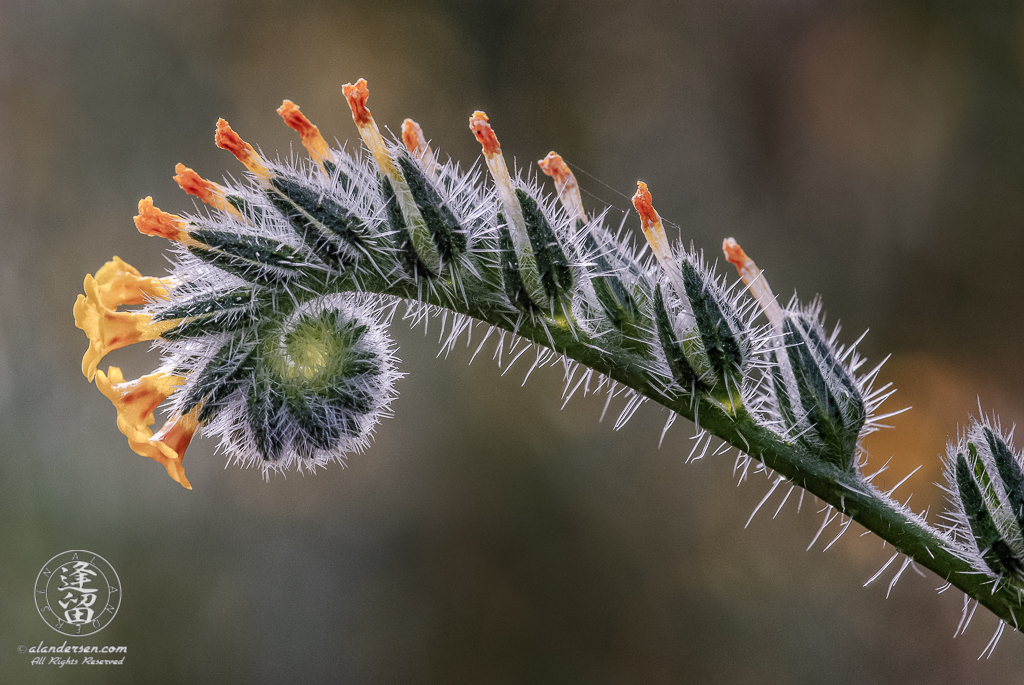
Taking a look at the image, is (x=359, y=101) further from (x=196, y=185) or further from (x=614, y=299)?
(x=614, y=299)

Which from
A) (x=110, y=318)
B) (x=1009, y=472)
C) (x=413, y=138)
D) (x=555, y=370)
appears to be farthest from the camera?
(x=555, y=370)

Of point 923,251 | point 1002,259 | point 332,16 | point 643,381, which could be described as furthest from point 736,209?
point 643,381

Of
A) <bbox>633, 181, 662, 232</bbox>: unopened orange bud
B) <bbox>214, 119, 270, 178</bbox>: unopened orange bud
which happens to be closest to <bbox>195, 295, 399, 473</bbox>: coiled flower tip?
<bbox>214, 119, 270, 178</bbox>: unopened orange bud

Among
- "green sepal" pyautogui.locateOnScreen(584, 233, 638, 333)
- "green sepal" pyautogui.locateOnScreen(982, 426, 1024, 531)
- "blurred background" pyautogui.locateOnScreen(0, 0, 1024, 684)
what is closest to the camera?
"green sepal" pyautogui.locateOnScreen(982, 426, 1024, 531)

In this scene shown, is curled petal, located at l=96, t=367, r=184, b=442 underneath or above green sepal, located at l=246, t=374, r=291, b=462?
underneath

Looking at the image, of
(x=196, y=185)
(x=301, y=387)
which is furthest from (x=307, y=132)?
Result: (x=301, y=387)

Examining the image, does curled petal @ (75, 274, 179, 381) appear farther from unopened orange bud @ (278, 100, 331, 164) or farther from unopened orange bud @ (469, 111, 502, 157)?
unopened orange bud @ (469, 111, 502, 157)

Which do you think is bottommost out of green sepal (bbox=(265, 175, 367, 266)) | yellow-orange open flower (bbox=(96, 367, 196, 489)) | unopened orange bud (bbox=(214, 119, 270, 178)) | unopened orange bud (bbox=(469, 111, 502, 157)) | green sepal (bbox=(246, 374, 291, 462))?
yellow-orange open flower (bbox=(96, 367, 196, 489))
